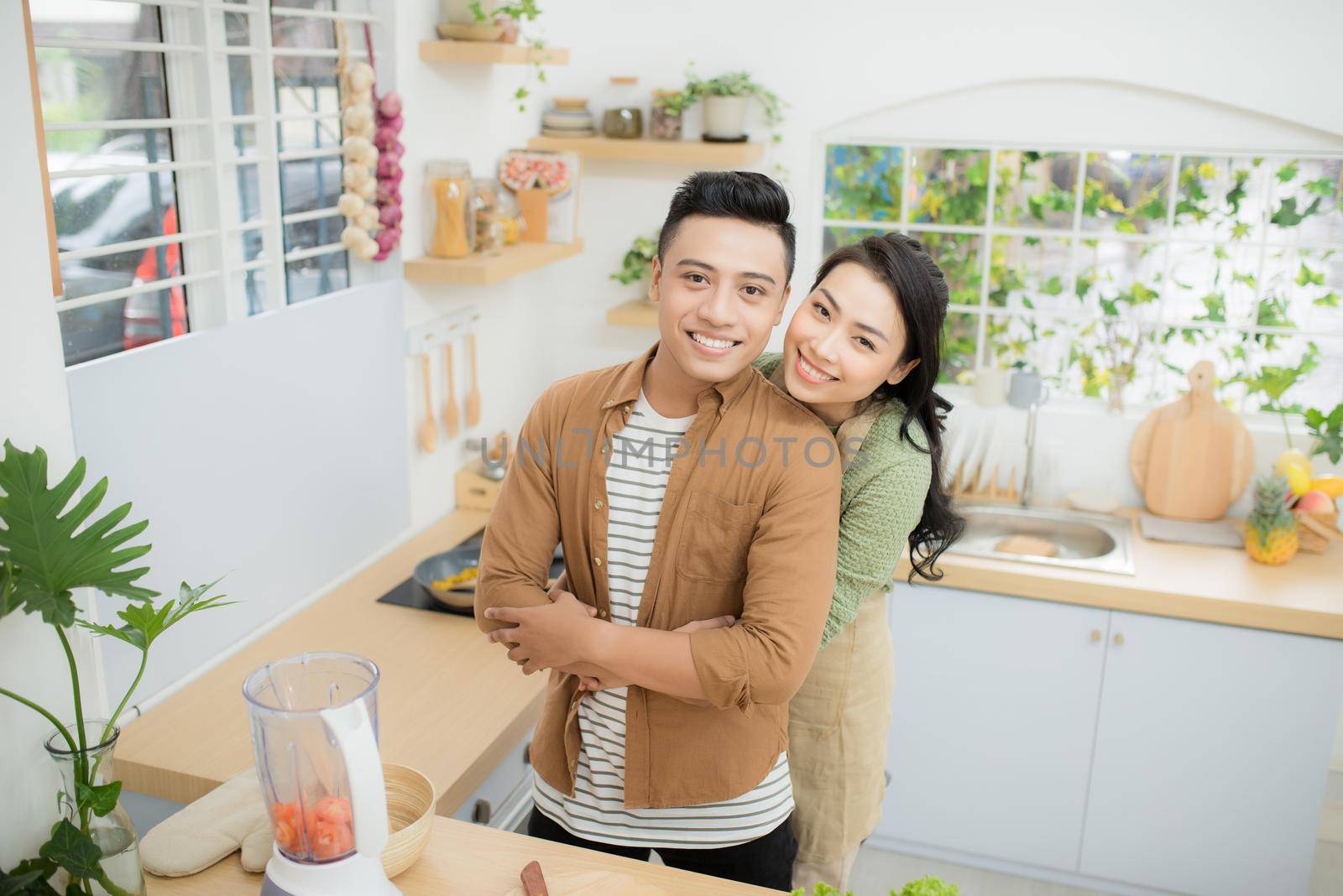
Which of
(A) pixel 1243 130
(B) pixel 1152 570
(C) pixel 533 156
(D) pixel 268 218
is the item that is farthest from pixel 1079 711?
(D) pixel 268 218

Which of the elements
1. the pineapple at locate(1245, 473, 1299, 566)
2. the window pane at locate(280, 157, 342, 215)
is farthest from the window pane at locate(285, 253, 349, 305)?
the pineapple at locate(1245, 473, 1299, 566)

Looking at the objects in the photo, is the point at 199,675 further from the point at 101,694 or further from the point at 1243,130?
the point at 1243,130

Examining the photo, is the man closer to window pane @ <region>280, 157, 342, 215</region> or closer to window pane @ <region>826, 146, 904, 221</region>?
window pane @ <region>280, 157, 342, 215</region>

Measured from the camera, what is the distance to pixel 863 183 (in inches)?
131

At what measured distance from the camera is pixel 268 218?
7.51 ft

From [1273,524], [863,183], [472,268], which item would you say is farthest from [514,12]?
[1273,524]

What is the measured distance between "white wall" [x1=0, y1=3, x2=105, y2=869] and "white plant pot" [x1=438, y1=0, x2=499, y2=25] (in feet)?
4.52

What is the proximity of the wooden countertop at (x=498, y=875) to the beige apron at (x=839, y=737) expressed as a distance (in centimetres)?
35

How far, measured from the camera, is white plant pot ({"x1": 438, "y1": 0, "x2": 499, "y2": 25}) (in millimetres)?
2637

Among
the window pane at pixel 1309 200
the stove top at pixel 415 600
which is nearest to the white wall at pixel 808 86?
the window pane at pixel 1309 200

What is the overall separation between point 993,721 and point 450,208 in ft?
5.88

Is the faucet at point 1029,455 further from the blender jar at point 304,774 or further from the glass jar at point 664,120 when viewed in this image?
the blender jar at point 304,774

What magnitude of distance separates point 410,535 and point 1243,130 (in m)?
2.32

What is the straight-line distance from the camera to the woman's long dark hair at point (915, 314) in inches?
59.4
